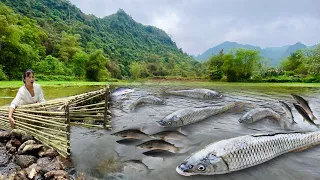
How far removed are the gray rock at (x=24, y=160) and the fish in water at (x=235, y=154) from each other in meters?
2.72

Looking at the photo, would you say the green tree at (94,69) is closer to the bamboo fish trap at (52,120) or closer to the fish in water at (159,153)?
the bamboo fish trap at (52,120)

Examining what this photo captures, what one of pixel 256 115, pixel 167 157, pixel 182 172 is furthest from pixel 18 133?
pixel 256 115

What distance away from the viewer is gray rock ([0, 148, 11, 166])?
14.5ft

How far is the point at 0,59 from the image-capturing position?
28.8 meters

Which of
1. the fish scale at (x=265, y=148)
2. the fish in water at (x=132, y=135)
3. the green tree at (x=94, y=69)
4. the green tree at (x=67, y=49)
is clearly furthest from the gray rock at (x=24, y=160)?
the green tree at (x=67, y=49)

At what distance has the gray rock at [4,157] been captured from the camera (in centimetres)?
443

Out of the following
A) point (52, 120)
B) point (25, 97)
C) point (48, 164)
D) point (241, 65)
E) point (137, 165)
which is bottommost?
point (137, 165)

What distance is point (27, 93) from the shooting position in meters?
5.89

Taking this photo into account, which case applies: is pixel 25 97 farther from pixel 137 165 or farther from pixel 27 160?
pixel 137 165

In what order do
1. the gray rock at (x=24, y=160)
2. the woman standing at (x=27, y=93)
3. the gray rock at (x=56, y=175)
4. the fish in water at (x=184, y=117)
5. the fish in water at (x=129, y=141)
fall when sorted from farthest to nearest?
the fish in water at (x=184, y=117) < the fish in water at (x=129, y=141) < the woman standing at (x=27, y=93) < the gray rock at (x=24, y=160) < the gray rock at (x=56, y=175)

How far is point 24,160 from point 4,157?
0.53 metres

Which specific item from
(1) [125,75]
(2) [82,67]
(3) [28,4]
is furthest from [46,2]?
(2) [82,67]

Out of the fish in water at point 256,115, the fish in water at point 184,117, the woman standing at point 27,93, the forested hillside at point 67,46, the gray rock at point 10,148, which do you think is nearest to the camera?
the gray rock at point 10,148

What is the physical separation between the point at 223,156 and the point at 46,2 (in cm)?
11260
